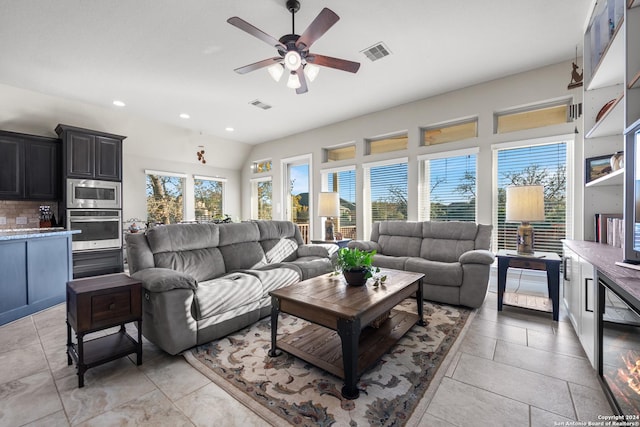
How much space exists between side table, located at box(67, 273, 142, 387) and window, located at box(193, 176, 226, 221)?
5097 mm

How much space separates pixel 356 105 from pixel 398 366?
408 cm

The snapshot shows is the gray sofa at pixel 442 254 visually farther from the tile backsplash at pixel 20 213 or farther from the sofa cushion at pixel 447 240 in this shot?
the tile backsplash at pixel 20 213

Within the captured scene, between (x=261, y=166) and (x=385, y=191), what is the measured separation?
365 centimetres

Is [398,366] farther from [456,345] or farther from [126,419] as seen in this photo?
[126,419]

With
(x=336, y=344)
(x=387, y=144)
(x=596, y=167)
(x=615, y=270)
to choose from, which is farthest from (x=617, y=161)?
(x=387, y=144)

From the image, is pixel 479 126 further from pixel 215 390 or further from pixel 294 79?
pixel 215 390

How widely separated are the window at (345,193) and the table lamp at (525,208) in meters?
2.85

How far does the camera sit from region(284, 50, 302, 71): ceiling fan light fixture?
238cm

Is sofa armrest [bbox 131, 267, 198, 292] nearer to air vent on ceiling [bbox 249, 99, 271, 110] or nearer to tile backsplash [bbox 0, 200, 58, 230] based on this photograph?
air vent on ceiling [bbox 249, 99, 271, 110]

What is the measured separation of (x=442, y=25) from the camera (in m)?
2.71

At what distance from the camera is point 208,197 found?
7191mm

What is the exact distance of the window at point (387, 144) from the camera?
4.91m

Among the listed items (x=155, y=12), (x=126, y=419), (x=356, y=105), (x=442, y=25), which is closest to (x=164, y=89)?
(x=155, y=12)

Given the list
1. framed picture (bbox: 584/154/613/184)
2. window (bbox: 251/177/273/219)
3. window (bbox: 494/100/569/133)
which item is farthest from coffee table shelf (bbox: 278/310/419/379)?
window (bbox: 251/177/273/219)
